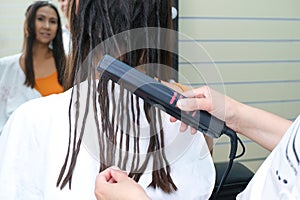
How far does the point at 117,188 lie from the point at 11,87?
0.98m

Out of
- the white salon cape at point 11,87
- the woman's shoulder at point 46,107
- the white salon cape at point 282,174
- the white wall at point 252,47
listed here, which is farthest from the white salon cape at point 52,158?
the white wall at point 252,47

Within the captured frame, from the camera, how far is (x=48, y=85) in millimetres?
1442

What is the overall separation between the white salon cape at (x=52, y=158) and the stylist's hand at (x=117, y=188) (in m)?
0.16

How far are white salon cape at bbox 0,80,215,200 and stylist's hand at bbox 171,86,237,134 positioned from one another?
0.06 metres

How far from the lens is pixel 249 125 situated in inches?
31.5

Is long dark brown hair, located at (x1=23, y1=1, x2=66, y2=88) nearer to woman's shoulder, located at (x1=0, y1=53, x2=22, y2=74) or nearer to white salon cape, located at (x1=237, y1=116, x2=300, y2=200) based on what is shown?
woman's shoulder, located at (x1=0, y1=53, x2=22, y2=74)

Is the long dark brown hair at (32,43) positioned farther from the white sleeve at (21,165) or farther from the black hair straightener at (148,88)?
the black hair straightener at (148,88)

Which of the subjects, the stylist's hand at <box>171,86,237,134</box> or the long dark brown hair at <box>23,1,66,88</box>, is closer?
the stylist's hand at <box>171,86,237,134</box>

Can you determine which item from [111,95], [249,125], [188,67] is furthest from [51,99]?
[188,67]

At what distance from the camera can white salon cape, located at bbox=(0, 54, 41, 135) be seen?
1.39m

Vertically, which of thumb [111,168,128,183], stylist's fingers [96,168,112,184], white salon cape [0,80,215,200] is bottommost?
white salon cape [0,80,215,200]

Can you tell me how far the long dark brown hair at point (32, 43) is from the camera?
1370mm

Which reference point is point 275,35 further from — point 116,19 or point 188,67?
point 116,19

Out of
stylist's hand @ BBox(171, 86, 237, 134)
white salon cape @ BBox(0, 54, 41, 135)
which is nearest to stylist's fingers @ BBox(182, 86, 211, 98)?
stylist's hand @ BBox(171, 86, 237, 134)
